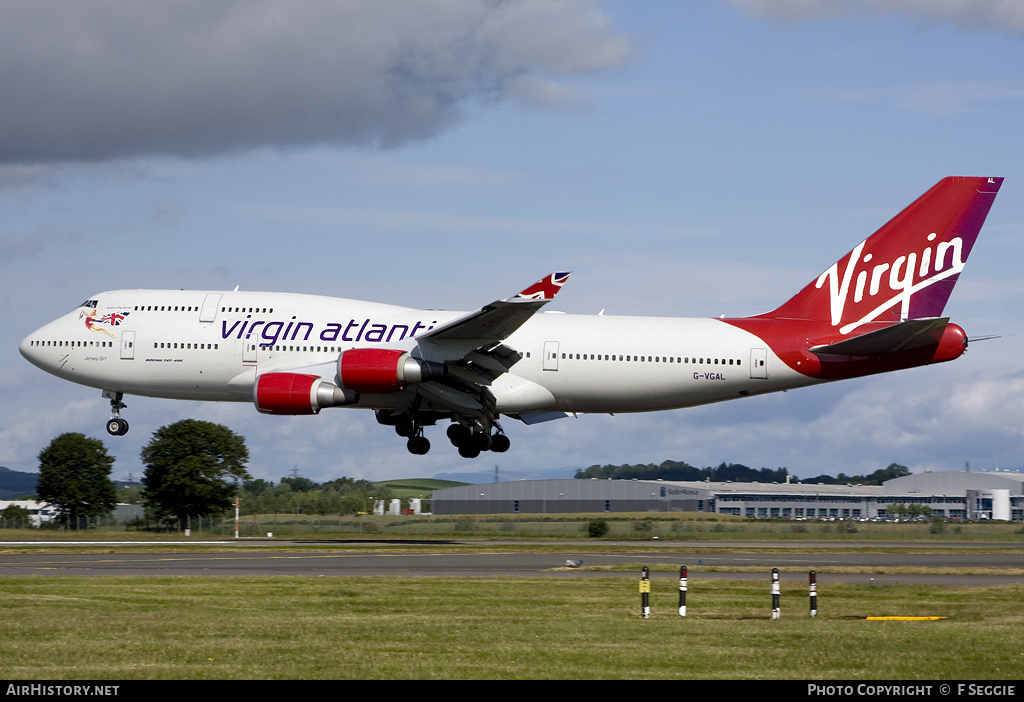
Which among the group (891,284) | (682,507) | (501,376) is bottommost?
(682,507)

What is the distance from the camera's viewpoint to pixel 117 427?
46.3 m

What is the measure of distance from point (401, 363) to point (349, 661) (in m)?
24.9

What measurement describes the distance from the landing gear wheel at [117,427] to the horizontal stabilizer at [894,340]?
2766 cm

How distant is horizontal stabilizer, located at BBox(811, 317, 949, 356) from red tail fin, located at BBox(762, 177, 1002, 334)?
2.00m

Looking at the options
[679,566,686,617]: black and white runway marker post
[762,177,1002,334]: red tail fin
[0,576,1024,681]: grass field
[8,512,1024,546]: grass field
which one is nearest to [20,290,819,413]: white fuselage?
[762,177,1002,334]: red tail fin

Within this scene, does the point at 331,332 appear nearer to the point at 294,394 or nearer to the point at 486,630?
the point at 294,394

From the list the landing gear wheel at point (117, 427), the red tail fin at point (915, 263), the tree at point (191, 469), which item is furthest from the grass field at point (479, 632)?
the tree at point (191, 469)

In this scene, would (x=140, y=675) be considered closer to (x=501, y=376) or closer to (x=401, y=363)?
(x=401, y=363)

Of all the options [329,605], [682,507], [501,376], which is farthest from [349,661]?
[682,507]

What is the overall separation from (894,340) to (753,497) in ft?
242

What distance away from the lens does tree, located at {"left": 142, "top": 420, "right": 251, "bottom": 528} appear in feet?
223

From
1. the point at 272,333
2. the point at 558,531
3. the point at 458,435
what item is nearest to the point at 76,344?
the point at 272,333

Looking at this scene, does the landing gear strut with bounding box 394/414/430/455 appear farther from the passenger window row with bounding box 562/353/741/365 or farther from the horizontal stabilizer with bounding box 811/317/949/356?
the horizontal stabilizer with bounding box 811/317/949/356
